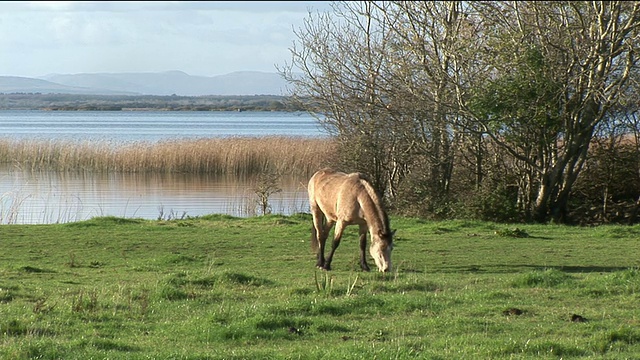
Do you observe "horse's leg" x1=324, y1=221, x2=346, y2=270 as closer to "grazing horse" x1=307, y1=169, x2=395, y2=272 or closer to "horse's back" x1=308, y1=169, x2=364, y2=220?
"grazing horse" x1=307, y1=169, x2=395, y2=272

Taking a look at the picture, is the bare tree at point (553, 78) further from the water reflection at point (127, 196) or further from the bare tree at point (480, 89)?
the water reflection at point (127, 196)

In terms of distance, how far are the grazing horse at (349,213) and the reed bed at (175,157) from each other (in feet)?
57.2

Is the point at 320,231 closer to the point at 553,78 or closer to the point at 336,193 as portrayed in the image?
the point at 336,193

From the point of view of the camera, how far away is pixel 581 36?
17.6 m

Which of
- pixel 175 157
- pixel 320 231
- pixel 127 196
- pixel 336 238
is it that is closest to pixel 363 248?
pixel 336 238

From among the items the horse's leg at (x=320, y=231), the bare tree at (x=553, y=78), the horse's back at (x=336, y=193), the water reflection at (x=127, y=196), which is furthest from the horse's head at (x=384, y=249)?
the water reflection at (x=127, y=196)

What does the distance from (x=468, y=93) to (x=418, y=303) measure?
1005cm

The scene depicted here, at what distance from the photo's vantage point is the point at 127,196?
27328mm

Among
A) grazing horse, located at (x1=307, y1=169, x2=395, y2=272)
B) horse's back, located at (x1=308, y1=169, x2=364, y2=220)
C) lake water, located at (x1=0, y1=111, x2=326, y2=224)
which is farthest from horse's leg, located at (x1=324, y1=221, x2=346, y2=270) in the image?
lake water, located at (x1=0, y1=111, x2=326, y2=224)

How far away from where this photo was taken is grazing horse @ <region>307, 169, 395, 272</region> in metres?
11.8

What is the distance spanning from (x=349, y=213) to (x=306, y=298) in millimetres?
3142

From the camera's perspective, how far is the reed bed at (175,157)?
106 ft

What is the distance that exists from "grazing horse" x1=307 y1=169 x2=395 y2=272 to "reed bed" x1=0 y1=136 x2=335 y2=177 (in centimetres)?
1743

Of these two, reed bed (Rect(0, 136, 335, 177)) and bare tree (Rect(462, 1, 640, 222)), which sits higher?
bare tree (Rect(462, 1, 640, 222))
